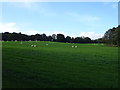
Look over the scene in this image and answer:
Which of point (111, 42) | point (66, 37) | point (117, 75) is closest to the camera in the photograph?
point (117, 75)

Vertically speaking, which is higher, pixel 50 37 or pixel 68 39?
pixel 50 37

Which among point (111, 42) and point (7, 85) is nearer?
point (7, 85)

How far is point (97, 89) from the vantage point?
8.77 meters

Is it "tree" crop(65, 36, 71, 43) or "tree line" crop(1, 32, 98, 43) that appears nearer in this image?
"tree line" crop(1, 32, 98, 43)

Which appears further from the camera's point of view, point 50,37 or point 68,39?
point 50,37

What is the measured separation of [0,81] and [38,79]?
74.2 inches

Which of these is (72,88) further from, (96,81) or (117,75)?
(117,75)

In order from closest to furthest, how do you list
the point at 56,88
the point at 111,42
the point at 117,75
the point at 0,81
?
the point at 56,88 < the point at 0,81 < the point at 117,75 < the point at 111,42

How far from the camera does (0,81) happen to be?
30.4 ft

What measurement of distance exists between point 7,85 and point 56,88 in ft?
6.72

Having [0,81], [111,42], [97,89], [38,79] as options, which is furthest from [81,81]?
[111,42]

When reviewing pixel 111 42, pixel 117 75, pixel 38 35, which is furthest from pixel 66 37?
pixel 117 75

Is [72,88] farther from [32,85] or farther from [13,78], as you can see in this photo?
[13,78]

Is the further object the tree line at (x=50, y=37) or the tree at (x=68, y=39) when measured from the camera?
the tree at (x=68, y=39)
